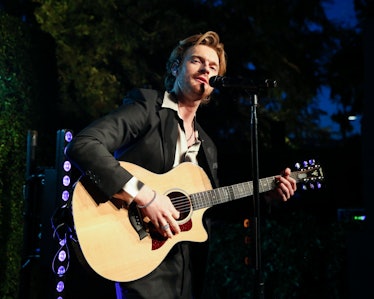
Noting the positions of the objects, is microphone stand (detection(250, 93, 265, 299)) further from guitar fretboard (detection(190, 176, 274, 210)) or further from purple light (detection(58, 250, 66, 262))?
purple light (detection(58, 250, 66, 262))

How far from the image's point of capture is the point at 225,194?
336 centimetres

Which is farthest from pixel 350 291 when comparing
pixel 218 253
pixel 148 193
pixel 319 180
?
pixel 148 193

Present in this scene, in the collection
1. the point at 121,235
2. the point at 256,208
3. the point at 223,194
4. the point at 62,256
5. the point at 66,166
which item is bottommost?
the point at 62,256

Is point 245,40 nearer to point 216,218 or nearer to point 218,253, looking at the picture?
point 216,218

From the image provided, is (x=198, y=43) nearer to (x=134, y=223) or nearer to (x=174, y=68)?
(x=174, y=68)

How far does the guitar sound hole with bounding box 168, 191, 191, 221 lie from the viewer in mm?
3077

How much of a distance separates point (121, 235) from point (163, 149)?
0.66m

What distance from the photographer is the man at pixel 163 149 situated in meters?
2.75

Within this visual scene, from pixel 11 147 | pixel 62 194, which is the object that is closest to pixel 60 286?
pixel 62 194

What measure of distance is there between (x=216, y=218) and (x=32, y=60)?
3477 mm

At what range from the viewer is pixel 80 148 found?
8.97ft

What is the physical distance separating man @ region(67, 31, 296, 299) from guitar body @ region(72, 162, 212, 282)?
0.25ft

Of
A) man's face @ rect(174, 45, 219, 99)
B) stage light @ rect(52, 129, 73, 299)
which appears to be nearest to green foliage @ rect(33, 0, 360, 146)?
stage light @ rect(52, 129, 73, 299)

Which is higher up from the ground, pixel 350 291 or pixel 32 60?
pixel 32 60
